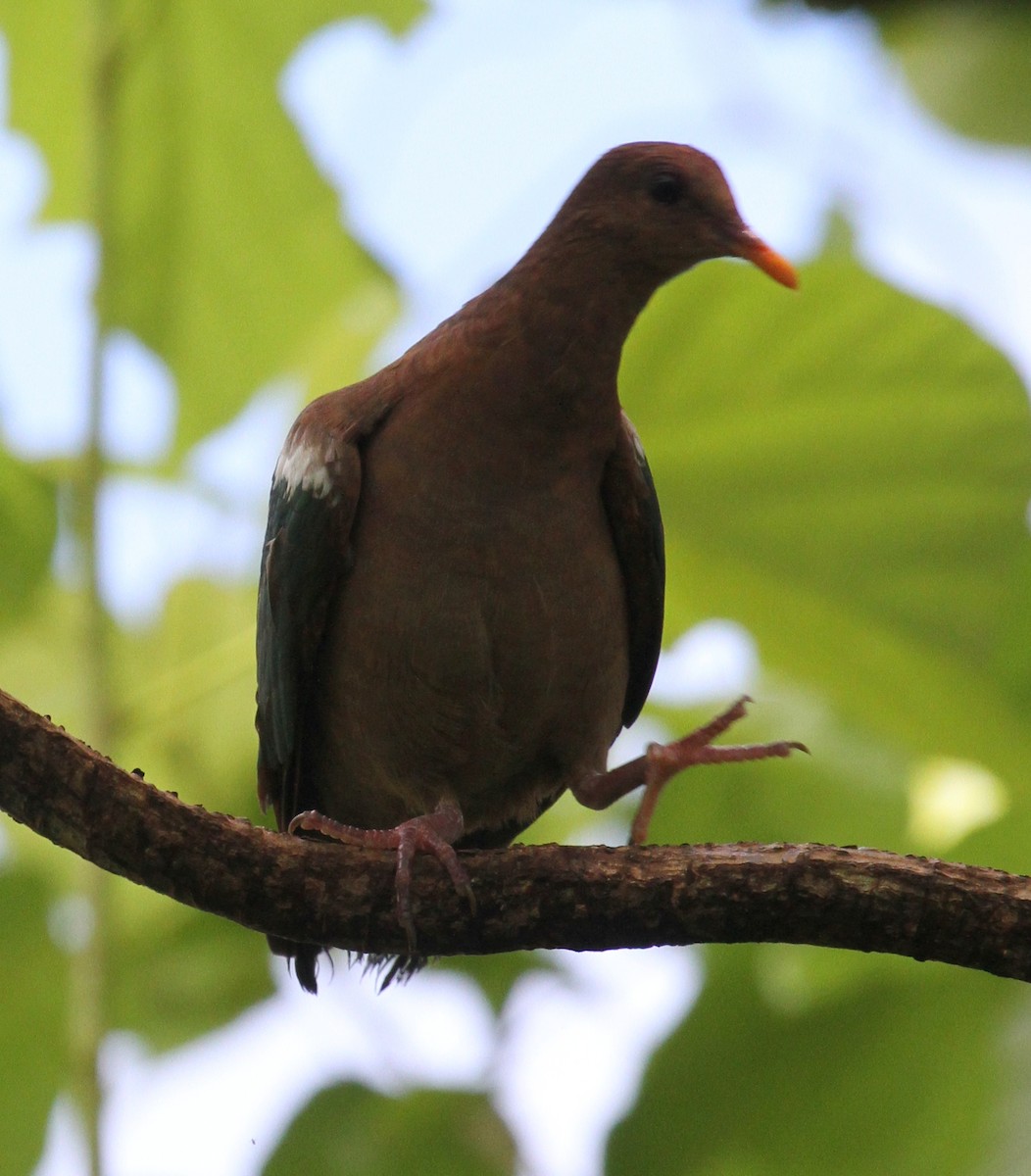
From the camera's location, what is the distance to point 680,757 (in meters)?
3.09

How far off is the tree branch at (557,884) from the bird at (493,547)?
1.43 feet

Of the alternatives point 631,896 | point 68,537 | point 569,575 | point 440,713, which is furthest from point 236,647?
point 631,896

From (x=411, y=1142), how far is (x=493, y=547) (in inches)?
58.8

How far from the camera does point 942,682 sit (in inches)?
149

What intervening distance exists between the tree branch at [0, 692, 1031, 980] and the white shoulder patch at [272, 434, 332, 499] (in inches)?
34.4

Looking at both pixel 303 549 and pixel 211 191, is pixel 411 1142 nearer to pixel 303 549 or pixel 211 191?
pixel 303 549

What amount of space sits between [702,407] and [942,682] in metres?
0.91

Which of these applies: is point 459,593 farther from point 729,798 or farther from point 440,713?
point 729,798

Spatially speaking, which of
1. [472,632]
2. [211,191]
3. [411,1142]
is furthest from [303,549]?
[411,1142]

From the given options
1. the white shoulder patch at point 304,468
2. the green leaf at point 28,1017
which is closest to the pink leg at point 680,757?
the white shoulder patch at point 304,468

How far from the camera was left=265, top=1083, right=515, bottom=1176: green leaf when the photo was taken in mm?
3604

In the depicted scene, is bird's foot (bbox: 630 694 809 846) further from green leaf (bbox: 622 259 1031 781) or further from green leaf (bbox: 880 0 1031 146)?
green leaf (bbox: 880 0 1031 146)

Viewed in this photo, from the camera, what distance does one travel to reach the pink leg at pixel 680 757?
2.96 m

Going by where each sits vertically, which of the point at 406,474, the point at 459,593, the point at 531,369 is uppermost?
the point at 531,369
